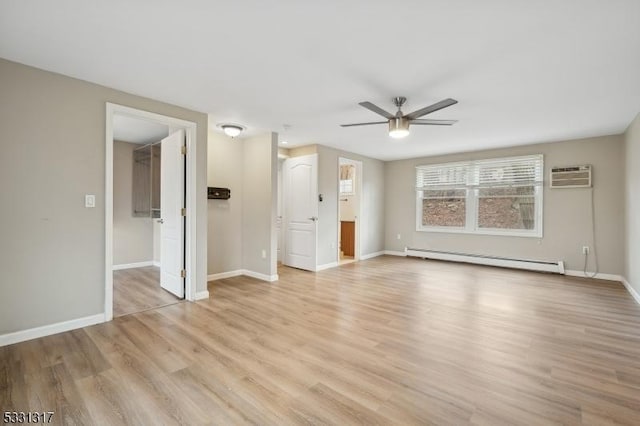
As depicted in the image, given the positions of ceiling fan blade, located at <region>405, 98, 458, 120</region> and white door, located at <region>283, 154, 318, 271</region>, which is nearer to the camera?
ceiling fan blade, located at <region>405, 98, 458, 120</region>

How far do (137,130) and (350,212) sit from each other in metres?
4.53

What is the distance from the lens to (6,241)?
2512mm

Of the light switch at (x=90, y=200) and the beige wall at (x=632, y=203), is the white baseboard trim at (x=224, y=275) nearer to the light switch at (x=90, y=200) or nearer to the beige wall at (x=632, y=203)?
the light switch at (x=90, y=200)

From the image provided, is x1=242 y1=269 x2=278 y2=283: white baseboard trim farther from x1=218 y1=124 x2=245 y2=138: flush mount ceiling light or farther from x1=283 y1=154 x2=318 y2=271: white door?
x1=218 y1=124 x2=245 y2=138: flush mount ceiling light

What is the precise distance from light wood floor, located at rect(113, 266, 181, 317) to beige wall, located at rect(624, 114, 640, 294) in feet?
19.6

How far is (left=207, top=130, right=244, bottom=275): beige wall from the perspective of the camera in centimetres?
489

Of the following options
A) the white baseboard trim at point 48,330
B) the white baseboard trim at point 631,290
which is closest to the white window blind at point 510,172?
the white baseboard trim at point 631,290

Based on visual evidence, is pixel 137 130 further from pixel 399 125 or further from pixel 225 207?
pixel 399 125

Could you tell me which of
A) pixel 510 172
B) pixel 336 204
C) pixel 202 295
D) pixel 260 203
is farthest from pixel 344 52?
pixel 510 172

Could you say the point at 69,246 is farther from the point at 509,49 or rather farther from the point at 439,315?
the point at 509,49

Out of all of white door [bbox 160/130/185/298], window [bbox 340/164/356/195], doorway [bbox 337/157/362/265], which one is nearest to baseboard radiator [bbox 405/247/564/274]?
doorway [bbox 337/157/362/265]

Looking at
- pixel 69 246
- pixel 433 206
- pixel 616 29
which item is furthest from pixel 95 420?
pixel 433 206

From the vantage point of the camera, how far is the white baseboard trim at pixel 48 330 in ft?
8.25

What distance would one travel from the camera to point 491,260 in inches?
237
